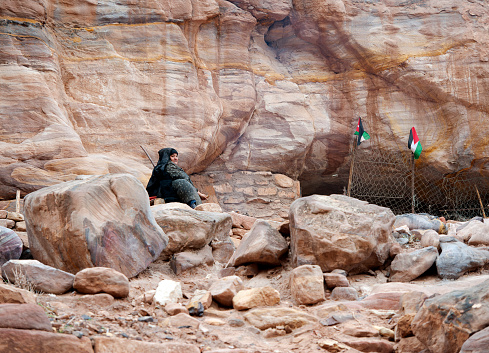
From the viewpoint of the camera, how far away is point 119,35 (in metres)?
8.79

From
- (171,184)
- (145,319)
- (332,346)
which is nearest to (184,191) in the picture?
(171,184)

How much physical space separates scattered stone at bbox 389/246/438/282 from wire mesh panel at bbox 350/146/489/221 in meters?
6.57

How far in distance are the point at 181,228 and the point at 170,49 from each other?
5.53 m

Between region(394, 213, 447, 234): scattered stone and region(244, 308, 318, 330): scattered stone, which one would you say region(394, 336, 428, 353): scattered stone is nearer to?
region(244, 308, 318, 330): scattered stone

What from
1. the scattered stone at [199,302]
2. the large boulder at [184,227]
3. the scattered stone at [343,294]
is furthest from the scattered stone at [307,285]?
the large boulder at [184,227]

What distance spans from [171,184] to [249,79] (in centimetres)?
406

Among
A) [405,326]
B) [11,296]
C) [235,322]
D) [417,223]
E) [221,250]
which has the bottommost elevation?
[417,223]

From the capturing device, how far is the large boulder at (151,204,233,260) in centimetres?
423

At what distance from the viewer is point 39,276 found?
2.72m

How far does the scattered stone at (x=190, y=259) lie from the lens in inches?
158

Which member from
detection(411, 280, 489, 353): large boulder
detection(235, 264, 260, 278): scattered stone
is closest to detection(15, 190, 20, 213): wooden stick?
detection(235, 264, 260, 278): scattered stone

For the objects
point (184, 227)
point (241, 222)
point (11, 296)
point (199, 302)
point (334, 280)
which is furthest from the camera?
point (241, 222)

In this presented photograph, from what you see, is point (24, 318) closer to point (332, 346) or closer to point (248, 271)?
point (332, 346)

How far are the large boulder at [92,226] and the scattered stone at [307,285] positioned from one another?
1105 mm
